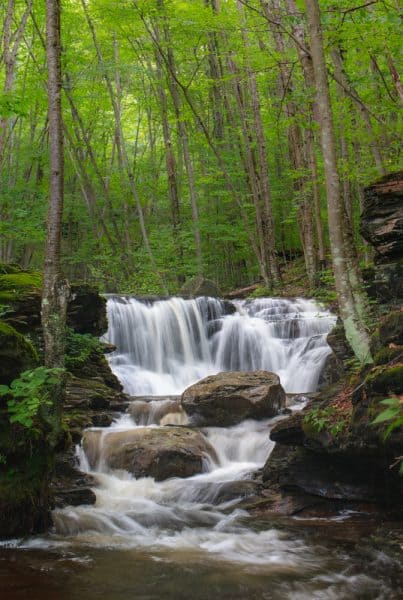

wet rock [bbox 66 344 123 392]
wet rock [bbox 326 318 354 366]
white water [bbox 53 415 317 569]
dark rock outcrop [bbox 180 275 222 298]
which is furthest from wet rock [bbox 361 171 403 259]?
dark rock outcrop [bbox 180 275 222 298]

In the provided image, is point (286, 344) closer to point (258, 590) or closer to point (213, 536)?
point (213, 536)

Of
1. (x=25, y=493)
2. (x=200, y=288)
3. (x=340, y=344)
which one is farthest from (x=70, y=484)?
(x=200, y=288)

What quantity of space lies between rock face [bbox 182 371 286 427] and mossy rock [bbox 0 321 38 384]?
3930mm

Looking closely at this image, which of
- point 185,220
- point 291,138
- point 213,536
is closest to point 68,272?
point 185,220

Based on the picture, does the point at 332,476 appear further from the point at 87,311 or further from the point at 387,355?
the point at 87,311

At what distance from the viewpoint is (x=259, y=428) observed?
8586mm

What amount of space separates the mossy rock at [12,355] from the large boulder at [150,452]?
2.45 meters

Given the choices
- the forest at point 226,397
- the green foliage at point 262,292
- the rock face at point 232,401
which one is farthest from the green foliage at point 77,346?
the green foliage at point 262,292

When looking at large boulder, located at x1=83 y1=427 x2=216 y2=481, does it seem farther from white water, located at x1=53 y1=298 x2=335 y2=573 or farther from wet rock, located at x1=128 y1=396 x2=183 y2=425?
wet rock, located at x1=128 y1=396 x2=183 y2=425

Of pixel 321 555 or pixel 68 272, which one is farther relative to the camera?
pixel 68 272

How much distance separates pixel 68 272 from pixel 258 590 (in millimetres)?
24273

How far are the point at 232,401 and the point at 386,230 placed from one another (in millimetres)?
3649

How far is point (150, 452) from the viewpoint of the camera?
7473mm

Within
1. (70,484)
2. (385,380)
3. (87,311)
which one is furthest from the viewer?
(87,311)
